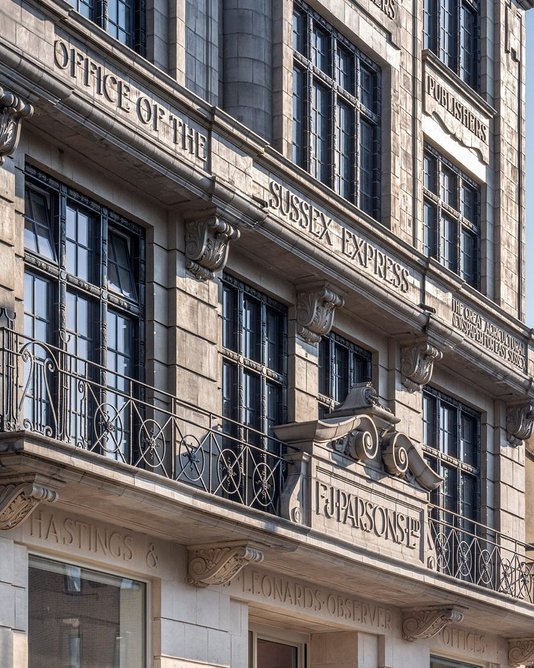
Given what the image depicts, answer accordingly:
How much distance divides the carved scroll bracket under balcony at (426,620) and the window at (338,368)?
353 centimetres

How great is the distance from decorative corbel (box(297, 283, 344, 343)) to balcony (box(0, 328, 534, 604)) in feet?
6.44

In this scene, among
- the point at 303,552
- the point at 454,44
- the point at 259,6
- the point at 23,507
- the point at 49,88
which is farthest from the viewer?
the point at 454,44

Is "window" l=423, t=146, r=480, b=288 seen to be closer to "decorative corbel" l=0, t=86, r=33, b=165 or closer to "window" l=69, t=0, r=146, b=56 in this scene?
"window" l=69, t=0, r=146, b=56

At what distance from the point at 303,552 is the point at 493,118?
529 inches

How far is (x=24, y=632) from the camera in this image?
18750 millimetres

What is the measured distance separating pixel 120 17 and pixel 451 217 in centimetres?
1035

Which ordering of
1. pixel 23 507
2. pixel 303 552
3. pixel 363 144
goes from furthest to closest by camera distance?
pixel 363 144 → pixel 303 552 → pixel 23 507

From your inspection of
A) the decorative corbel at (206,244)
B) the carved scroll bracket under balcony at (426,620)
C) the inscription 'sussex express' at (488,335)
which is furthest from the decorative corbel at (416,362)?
the decorative corbel at (206,244)

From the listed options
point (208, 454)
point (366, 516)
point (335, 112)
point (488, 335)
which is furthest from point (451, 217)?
point (208, 454)

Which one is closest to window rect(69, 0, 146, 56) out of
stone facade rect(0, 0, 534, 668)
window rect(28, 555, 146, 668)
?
stone facade rect(0, 0, 534, 668)

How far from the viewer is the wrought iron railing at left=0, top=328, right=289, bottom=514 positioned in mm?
18938

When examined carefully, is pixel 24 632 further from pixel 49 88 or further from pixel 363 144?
pixel 363 144

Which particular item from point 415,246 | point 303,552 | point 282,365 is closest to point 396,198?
point 415,246

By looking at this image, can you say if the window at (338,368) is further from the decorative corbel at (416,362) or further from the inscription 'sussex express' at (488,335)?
the inscription 'sussex express' at (488,335)
